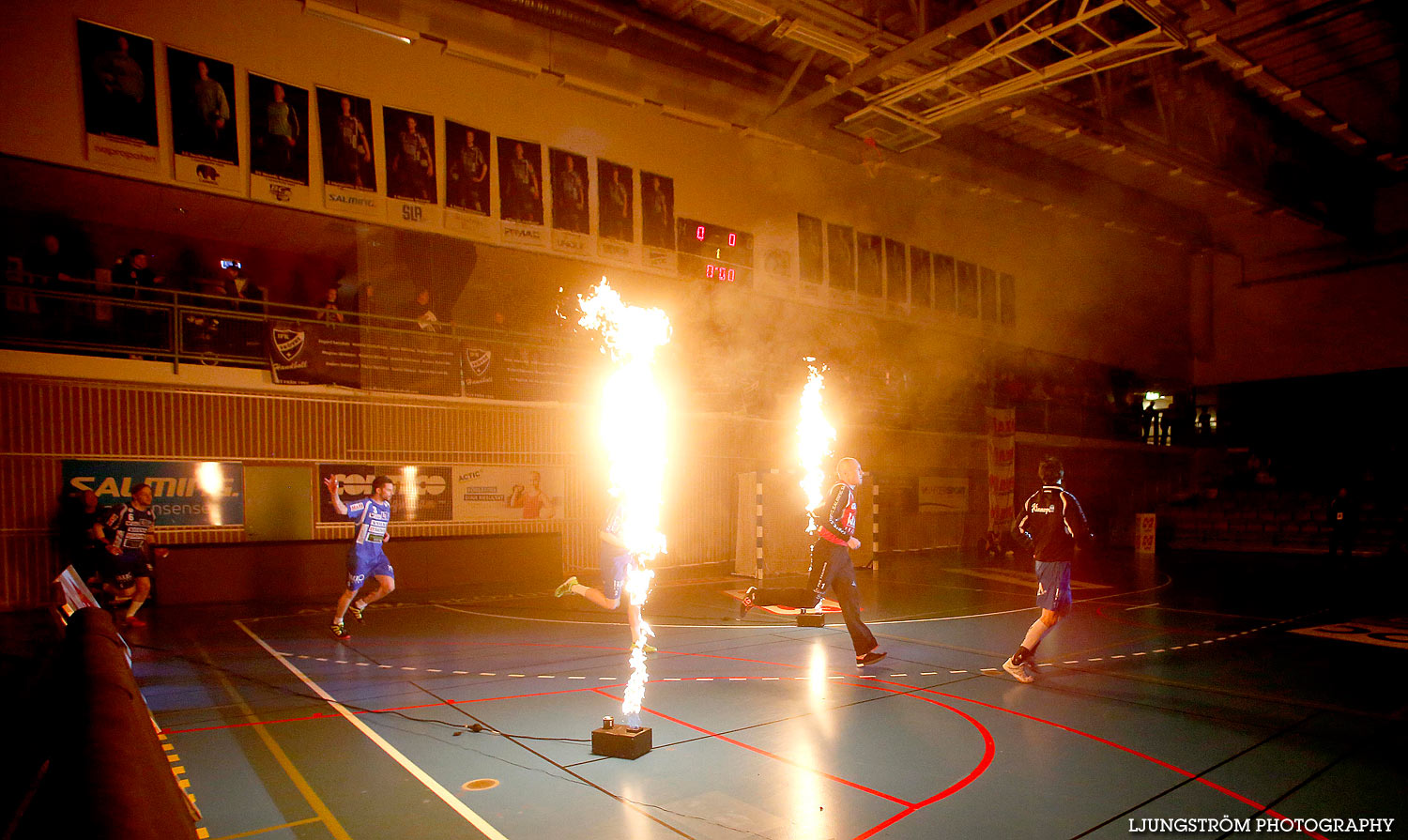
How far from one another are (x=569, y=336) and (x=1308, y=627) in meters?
13.4

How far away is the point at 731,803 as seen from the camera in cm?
406

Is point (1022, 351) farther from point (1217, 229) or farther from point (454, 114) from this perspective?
point (454, 114)

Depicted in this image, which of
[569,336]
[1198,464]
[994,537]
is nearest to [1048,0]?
[569,336]

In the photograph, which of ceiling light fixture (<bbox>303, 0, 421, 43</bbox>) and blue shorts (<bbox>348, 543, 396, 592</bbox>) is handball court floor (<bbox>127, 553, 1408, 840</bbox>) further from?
ceiling light fixture (<bbox>303, 0, 421, 43</bbox>)

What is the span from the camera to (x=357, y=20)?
11.4m

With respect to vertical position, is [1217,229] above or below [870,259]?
above

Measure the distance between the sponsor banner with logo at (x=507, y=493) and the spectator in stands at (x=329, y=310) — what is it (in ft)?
11.9

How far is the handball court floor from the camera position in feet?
13.0

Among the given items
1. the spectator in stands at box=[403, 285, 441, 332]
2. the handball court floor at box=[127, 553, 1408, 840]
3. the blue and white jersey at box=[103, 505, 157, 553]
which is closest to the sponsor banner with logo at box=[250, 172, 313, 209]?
the spectator in stands at box=[403, 285, 441, 332]

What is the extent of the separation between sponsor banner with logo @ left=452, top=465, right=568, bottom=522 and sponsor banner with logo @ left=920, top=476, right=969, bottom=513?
11952mm

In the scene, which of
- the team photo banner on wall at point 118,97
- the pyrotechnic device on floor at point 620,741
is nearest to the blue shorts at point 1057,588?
the pyrotechnic device on floor at point 620,741

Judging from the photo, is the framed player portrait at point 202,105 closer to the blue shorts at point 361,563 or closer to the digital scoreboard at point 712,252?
the blue shorts at point 361,563

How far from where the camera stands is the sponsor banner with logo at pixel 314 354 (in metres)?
12.8

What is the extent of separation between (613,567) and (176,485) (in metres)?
9.25
